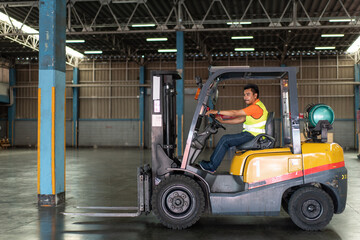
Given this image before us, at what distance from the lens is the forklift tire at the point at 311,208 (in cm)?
562

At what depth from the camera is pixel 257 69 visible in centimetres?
586

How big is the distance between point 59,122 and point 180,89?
1260cm

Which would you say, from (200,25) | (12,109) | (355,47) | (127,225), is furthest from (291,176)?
(12,109)

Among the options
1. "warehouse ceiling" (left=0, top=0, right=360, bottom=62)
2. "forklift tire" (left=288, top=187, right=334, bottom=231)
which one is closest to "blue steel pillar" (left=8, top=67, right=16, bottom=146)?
"warehouse ceiling" (left=0, top=0, right=360, bottom=62)

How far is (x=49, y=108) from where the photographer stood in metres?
7.57

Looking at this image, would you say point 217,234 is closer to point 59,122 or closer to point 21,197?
point 59,122

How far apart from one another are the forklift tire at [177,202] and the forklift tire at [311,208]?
1408 millimetres

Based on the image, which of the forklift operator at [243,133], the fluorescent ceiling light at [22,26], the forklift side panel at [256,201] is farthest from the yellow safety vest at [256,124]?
the fluorescent ceiling light at [22,26]

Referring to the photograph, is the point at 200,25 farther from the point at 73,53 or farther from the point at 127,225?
the point at 127,225

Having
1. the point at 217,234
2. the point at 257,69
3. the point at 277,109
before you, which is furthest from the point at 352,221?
the point at 277,109

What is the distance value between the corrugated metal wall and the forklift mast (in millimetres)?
22595

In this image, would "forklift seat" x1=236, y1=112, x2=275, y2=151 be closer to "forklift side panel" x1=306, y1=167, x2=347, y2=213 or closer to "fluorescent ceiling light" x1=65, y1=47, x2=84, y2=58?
"forklift side panel" x1=306, y1=167, x2=347, y2=213

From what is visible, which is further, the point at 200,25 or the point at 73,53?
the point at 73,53

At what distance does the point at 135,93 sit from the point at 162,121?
82.7 ft
